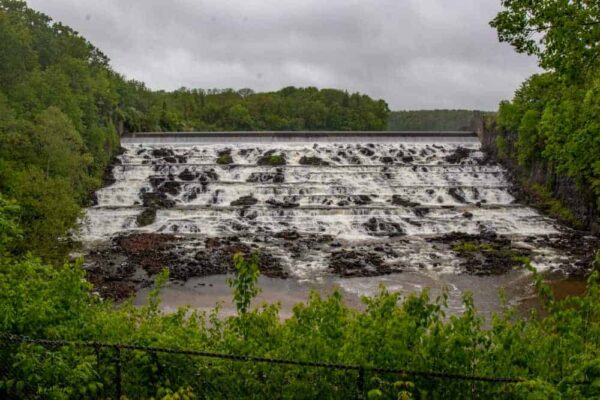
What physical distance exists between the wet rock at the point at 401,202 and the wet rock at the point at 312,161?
7.31m

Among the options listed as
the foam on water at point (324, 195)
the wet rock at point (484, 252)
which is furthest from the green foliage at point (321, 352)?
the wet rock at point (484, 252)

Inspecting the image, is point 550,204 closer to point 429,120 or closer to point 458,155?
point 458,155

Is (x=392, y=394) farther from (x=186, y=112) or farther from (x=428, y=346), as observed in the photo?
(x=186, y=112)

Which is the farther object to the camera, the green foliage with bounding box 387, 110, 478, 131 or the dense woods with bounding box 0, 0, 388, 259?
the green foliage with bounding box 387, 110, 478, 131

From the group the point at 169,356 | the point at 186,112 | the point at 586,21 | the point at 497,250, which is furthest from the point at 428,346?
the point at 186,112

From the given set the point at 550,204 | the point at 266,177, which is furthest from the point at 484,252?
the point at 266,177

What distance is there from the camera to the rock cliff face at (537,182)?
2939 centimetres

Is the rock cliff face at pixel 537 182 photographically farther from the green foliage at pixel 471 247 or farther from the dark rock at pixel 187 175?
the dark rock at pixel 187 175

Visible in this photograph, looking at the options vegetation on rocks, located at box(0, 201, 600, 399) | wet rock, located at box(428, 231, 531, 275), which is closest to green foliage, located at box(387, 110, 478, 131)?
wet rock, located at box(428, 231, 531, 275)

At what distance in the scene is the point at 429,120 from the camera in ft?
411

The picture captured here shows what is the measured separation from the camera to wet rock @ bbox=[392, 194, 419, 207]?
107 feet

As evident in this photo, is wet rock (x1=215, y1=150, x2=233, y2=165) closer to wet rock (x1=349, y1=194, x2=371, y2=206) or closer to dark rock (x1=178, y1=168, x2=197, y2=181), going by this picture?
dark rock (x1=178, y1=168, x2=197, y2=181)

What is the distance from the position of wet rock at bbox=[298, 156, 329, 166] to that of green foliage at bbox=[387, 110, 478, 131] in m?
82.3

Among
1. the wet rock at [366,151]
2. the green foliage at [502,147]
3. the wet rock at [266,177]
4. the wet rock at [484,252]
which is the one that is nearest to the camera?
the wet rock at [484,252]
